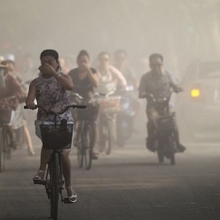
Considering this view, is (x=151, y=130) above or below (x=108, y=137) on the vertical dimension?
above

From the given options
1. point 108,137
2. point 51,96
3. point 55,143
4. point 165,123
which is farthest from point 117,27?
point 55,143

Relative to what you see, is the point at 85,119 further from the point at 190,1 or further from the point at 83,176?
the point at 190,1

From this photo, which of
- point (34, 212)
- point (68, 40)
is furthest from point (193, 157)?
point (68, 40)

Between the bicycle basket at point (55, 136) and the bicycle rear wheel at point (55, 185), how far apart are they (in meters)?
0.22

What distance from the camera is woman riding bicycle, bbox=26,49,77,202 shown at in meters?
10.8

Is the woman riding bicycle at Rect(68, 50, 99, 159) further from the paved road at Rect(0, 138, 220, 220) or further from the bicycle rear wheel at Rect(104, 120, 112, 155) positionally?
the bicycle rear wheel at Rect(104, 120, 112, 155)

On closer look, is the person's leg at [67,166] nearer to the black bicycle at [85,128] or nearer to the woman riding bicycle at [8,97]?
the black bicycle at [85,128]

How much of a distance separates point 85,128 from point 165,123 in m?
1.30

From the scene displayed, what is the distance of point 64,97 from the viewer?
10961 millimetres

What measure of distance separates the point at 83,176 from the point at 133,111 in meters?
7.21

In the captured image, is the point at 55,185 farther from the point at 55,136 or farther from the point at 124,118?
the point at 124,118

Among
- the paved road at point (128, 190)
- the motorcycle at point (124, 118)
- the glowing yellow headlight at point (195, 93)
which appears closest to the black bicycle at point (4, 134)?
the paved road at point (128, 190)

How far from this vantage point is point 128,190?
506 inches

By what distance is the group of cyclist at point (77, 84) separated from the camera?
35.4ft
